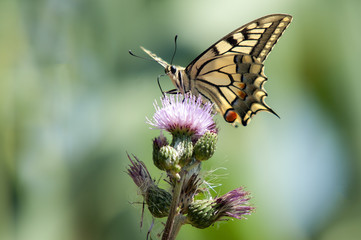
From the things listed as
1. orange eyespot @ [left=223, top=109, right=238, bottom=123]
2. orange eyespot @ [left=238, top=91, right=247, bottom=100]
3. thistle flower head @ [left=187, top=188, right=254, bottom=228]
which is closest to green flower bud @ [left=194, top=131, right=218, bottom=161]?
thistle flower head @ [left=187, top=188, right=254, bottom=228]

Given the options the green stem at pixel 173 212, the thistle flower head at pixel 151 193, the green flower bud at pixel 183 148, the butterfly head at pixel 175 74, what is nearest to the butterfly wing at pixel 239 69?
the butterfly head at pixel 175 74

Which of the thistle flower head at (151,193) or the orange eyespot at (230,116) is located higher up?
the orange eyespot at (230,116)

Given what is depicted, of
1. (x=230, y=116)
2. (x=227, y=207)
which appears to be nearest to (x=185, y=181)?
(x=227, y=207)

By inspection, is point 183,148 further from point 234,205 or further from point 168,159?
point 234,205

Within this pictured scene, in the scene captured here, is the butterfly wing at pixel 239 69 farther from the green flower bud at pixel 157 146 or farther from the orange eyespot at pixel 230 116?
the green flower bud at pixel 157 146

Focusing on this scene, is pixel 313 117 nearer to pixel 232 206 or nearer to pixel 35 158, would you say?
pixel 232 206

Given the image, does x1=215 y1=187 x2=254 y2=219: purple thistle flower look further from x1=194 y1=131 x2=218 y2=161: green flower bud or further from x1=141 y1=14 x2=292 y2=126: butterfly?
x1=141 y1=14 x2=292 y2=126: butterfly
